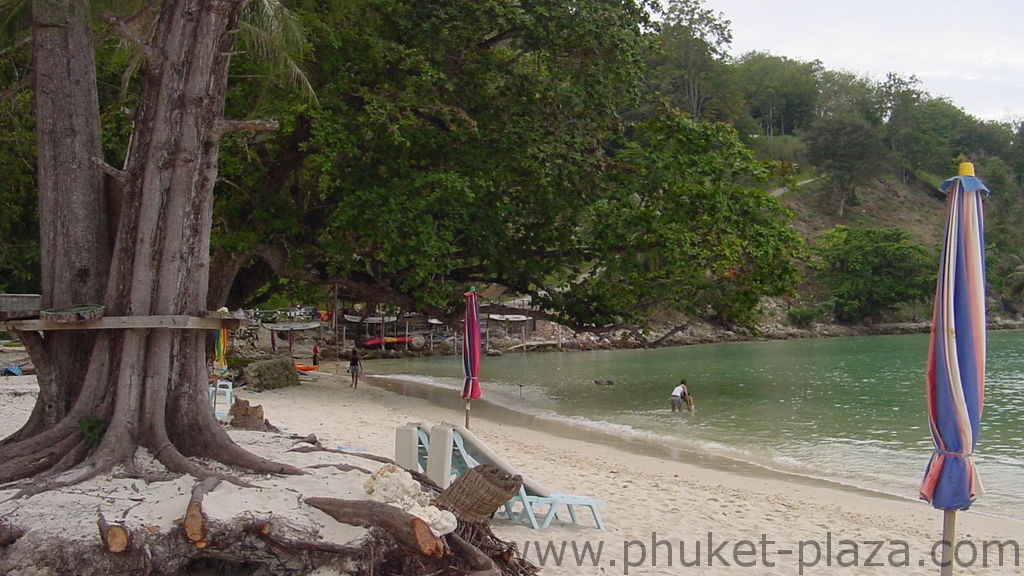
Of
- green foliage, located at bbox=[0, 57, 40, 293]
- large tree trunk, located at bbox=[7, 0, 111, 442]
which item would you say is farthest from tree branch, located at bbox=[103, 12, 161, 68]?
green foliage, located at bbox=[0, 57, 40, 293]

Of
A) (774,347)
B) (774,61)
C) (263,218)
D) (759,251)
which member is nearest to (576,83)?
(759,251)

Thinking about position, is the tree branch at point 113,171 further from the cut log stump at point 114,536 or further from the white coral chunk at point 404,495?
the white coral chunk at point 404,495

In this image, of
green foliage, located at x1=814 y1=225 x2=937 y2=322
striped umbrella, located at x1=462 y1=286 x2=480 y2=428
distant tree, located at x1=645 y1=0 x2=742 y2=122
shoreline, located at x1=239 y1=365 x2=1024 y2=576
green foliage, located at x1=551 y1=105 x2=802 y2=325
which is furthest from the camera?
distant tree, located at x1=645 y1=0 x2=742 y2=122

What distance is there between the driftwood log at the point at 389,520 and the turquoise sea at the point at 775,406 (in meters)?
8.97

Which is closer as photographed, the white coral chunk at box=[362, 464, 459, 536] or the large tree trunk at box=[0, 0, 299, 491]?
the white coral chunk at box=[362, 464, 459, 536]

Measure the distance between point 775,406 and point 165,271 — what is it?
19.9 meters

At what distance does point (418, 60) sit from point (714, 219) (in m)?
6.79

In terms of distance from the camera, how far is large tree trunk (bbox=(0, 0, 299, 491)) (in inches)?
235

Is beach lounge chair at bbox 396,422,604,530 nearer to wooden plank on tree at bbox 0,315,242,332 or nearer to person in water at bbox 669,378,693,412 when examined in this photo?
wooden plank on tree at bbox 0,315,242,332

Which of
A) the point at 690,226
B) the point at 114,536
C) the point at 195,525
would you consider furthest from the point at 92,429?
the point at 690,226

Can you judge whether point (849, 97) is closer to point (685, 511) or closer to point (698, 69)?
point (698, 69)

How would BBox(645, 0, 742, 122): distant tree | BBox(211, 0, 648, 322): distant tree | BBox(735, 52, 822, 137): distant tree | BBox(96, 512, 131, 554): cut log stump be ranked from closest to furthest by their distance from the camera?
1. BBox(96, 512, 131, 554): cut log stump
2. BBox(211, 0, 648, 322): distant tree
3. BBox(645, 0, 742, 122): distant tree
4. BBox(735, 52, 822, 137): distant tree

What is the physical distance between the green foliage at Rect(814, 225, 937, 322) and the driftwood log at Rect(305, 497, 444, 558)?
6268 centimetres

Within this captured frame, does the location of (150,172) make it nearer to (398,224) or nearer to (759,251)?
(398,224)
